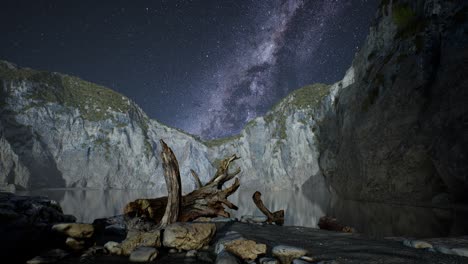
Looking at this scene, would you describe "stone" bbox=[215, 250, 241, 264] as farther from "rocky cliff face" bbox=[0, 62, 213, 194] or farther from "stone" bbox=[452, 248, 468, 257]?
"rocky cliff face" bbox=[0, 62, 213, 194]

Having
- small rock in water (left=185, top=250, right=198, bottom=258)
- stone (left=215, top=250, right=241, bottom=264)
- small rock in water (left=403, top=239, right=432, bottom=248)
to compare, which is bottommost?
small rock in water (left=185, top=250, right=198, bottom=258)

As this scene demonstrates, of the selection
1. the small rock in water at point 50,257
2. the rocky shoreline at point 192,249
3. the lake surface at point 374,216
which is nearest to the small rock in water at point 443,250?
the rocky shoreline at point 192,249

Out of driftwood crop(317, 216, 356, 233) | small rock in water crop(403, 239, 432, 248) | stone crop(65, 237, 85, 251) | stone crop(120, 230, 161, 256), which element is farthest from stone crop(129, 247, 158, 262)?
driftwood crop(317, 216, 356, 233)

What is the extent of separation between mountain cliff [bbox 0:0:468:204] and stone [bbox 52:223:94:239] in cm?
2288

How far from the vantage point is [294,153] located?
A: 347 ft

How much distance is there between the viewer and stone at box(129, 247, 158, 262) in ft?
16.9

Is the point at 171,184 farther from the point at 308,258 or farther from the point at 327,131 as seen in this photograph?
the point at 327,131

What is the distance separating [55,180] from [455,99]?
119031mm

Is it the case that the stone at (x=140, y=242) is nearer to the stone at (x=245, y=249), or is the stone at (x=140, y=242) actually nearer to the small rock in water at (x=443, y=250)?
the stone at (x=245, y=249)

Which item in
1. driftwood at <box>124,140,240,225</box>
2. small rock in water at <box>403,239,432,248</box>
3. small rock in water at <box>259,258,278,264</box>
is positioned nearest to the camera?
small rock in water at <box>259,258,278,264</box>

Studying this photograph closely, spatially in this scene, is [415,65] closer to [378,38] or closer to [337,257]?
[378,38]

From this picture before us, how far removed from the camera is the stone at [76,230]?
268 inches

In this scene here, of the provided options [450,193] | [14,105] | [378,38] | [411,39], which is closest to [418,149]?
[450,193]

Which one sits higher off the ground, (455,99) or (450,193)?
(455,99)
